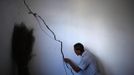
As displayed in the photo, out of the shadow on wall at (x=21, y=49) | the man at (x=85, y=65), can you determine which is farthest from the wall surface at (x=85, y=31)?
the man at (x=85, y=65)

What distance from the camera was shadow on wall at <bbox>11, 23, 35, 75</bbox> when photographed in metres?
2.91

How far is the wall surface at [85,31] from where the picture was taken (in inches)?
125

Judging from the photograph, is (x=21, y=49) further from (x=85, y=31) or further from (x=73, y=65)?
(x=85, y=31)

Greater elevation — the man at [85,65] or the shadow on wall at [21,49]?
the shadow on wall at [21,49]

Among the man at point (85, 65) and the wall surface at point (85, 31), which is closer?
the man at point (85, 65)

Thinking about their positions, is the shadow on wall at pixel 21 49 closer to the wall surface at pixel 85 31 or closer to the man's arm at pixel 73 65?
the wall surface at pixel 85 31

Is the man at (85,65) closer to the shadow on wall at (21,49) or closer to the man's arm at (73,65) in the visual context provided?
the man's arm at (73,65)

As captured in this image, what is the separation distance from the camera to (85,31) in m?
3.29

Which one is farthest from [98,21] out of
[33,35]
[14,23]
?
[14,23]

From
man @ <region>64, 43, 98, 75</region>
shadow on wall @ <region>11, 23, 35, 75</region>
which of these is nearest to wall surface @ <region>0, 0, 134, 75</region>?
shadow on wall @ <region>11, 23, 35, 75</region>

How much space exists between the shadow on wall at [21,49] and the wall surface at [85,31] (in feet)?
0.38


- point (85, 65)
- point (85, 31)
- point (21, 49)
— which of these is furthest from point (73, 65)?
point (21, 49)

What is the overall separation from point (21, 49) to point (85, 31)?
3.45ft

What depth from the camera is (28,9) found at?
313 cm
